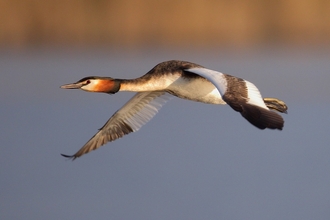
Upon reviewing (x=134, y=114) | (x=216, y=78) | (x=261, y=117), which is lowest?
(x=134, y=114)

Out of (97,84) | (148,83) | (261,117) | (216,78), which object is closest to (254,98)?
(216,78)

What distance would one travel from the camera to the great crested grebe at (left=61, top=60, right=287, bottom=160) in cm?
716

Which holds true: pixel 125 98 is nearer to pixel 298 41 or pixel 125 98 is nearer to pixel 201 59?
pixel 201 59

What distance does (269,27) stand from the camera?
60.7 ft

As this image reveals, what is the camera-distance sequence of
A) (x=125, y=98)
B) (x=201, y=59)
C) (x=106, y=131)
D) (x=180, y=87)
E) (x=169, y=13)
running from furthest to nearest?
(x=169, y=13) < (x=201, y=59) < (x=125, y=98) < (x=106, y=131) < (x=180, y=87)

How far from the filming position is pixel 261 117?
696 centimetres

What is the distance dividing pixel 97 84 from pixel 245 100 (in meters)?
1.72

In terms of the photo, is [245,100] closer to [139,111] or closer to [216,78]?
[216,78]

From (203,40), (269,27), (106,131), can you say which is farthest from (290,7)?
(106,131)

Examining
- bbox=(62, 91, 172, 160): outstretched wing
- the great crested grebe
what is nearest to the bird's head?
the great crested grebe

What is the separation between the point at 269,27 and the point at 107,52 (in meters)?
3.80

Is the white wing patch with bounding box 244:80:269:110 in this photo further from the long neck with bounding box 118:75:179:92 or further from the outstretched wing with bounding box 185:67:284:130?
the long neck with bounding box 118:75:179:92

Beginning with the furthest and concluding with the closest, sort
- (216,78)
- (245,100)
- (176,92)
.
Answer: (176,92)
(216,78)
(245,100)

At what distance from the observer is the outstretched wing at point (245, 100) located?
6.89 m
